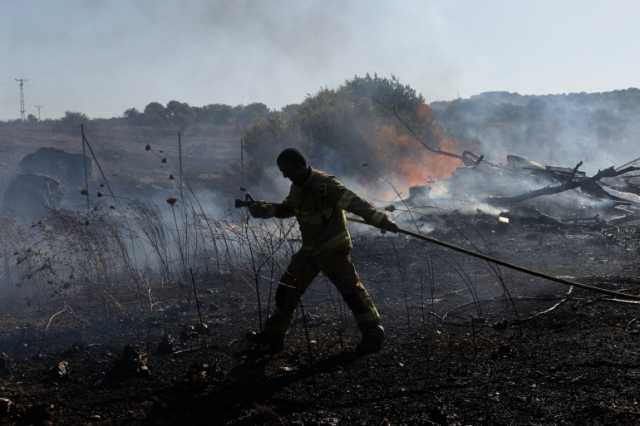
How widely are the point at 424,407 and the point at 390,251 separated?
646 cm

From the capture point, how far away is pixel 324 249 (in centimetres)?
479

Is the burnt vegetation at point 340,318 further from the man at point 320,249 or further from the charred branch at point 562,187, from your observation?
the man at point 320,249

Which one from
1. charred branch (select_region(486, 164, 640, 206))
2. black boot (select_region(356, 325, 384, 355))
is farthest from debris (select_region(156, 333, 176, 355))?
charred branch (select_region(486, 164, 640, 206))

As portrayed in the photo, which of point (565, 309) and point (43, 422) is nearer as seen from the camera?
point (43, 422)

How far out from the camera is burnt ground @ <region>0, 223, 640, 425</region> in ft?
11.9

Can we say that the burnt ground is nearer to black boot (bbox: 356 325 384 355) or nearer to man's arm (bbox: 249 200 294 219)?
black boot (bbox: 356 325 384 355)

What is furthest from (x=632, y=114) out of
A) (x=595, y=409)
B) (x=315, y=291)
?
(x=595, y=409)

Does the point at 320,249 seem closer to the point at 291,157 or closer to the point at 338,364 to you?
the point at 291,157

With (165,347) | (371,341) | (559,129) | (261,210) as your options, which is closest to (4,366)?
(165,347)

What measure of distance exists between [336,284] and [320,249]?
0.33 metres

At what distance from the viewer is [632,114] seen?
45062 mm

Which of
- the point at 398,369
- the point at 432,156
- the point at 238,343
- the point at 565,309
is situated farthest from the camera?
the point at 432,156

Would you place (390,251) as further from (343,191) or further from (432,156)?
(432,156)

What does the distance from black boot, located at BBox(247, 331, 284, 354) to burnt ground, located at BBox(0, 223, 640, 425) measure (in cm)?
9
